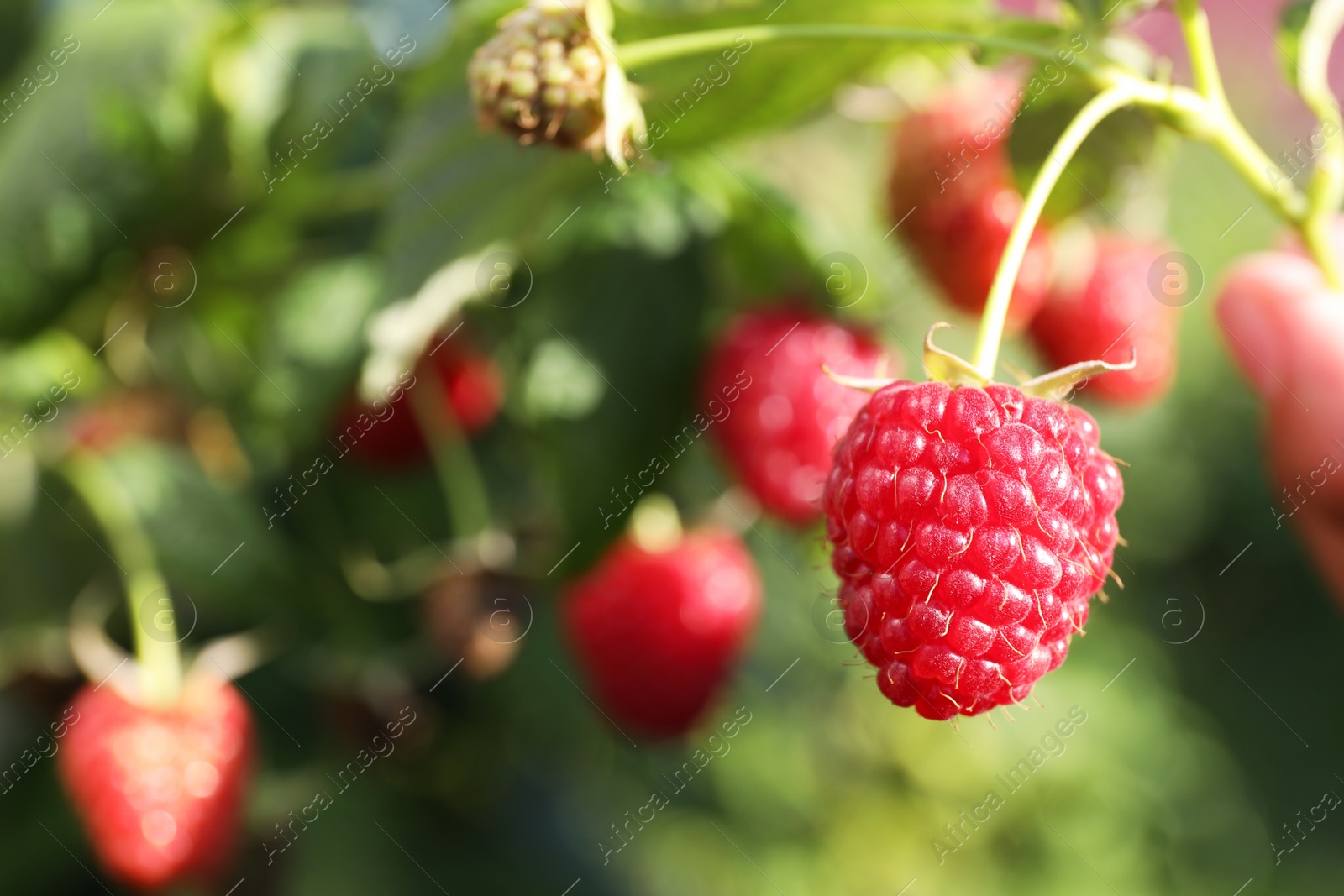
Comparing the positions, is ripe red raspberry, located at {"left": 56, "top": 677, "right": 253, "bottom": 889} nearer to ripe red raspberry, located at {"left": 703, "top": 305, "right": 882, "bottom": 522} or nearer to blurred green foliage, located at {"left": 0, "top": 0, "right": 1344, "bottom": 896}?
blurred green foliage, located at {"left": 0, "top": 0, "right": 1344, "bottom": 896}

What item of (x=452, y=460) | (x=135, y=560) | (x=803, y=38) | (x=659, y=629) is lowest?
(x=659, y=629)

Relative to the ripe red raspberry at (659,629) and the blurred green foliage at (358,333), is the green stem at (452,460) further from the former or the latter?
the ripe red raspberry at (659,629)

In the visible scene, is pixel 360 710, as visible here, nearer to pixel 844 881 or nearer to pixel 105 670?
pixel 105 670

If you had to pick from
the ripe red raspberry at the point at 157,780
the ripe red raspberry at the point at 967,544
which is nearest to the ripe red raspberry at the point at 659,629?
Result: the ripe red raspberry at the point at 157,780

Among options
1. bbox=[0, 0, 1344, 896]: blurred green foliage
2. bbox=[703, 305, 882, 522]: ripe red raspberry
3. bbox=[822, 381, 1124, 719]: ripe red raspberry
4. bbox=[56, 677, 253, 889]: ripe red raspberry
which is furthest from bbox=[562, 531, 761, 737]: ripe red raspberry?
bbox=[822, 381, 1124, 719]: ripe red raspberry

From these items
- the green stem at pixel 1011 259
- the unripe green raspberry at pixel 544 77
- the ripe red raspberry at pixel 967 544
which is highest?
the unripe green raspberry at pixel 544 77

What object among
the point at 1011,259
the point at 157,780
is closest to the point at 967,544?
the point at 1011,259

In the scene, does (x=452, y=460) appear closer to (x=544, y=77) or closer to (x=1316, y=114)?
(x=544, y=77)

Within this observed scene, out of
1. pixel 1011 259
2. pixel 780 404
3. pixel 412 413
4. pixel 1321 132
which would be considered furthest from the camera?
pixel 412 413
